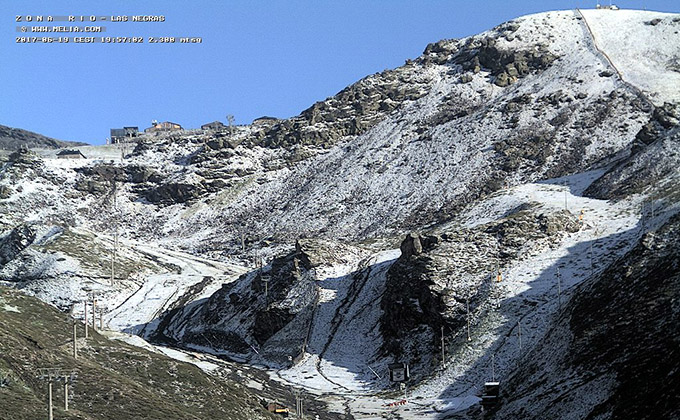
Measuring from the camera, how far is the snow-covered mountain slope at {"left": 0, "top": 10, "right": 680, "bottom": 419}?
8912 centimetres

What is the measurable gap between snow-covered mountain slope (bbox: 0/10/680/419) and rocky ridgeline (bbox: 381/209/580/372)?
0.24 metres

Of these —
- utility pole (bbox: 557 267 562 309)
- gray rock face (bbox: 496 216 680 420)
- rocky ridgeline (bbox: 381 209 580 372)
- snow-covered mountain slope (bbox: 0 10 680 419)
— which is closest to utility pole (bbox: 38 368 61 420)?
snow-covered mountain slope (bbox: 0 10 680 419)

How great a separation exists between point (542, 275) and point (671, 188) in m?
19.2

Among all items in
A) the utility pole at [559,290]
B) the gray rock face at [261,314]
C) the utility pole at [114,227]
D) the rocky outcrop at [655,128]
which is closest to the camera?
the utility pole at [559,290]

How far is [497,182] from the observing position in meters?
148

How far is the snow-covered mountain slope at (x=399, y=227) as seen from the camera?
8912cm

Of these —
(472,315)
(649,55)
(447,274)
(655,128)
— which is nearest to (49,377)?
(472,315)

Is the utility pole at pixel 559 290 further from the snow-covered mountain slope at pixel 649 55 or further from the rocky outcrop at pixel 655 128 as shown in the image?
the snow-covered mountain slope at pixel 649 55

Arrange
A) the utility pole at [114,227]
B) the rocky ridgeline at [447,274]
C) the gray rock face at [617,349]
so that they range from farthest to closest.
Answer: the utility pole at [114,227]
the rocky ridgeline at [447,274]
the gray rock face at [617,349]

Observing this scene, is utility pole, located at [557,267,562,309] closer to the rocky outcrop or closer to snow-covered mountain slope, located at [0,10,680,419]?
snow-covered mountain slope, located at [0,10,680,419]

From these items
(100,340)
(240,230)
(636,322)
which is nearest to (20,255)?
(240,230)

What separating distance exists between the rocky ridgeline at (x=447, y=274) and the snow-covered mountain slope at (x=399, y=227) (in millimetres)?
243

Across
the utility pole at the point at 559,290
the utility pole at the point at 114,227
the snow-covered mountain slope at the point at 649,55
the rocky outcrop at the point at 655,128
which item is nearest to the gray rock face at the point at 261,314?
the utility pole at the point at 114,227

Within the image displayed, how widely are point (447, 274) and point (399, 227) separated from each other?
47.5 metres
